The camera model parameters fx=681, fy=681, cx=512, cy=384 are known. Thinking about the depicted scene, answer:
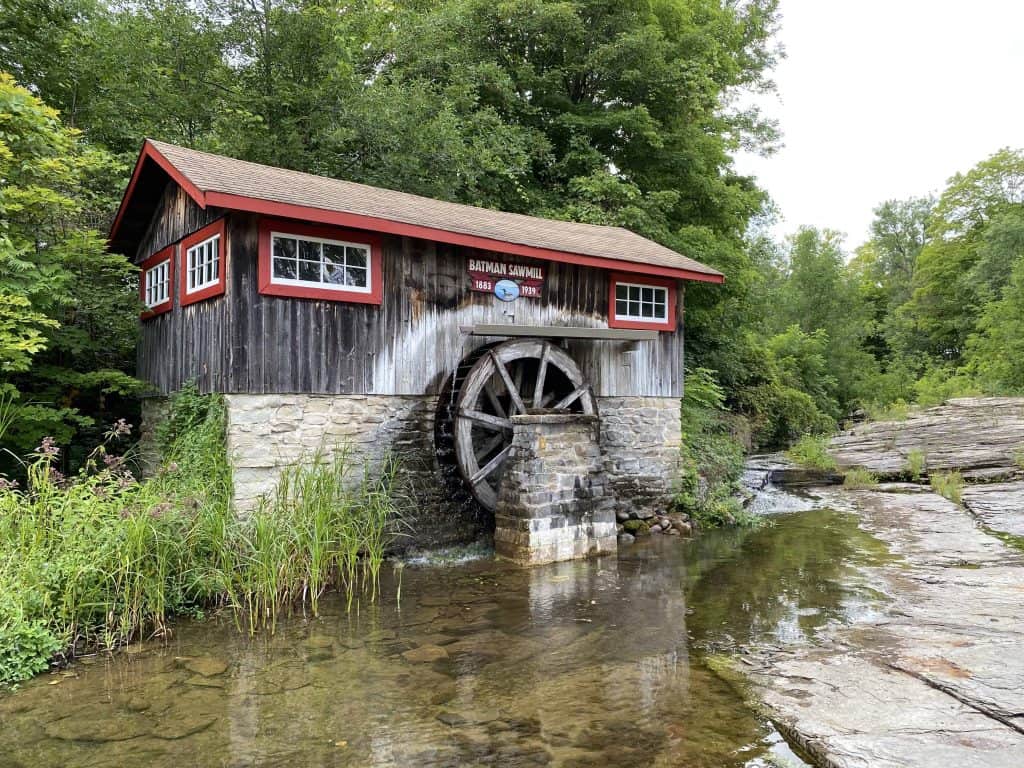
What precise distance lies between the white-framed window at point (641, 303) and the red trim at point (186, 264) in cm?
467

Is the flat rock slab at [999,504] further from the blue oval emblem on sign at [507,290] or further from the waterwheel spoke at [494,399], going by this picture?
the blue oval emblem on sign at [507,290]

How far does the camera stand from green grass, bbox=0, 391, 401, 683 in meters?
4.14

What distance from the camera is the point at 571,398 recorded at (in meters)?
7.76

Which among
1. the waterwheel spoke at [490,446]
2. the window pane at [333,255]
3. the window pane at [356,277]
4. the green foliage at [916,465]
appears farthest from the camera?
the green foliage at [916,465]

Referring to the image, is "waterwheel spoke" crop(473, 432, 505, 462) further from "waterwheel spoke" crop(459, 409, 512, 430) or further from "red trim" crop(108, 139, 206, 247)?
"red trim" crop(108, 139, 206, 247)

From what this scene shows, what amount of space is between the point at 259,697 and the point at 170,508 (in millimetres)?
1761

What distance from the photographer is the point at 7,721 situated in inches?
130

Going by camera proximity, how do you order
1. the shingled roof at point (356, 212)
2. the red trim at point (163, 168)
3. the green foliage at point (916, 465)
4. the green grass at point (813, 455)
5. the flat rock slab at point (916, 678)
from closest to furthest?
the flat rock slab at point (916, 678)
the red trim at point (163, 168)
the shingled roof at point (356, 212)
the green foliage at point (916, 465)
the green grass at point (813, 455)

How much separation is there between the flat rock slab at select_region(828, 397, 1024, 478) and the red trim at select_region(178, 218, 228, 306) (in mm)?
10993

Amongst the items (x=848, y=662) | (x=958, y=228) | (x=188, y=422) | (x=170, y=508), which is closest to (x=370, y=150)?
(x=188, y=422)

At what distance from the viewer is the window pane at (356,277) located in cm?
659

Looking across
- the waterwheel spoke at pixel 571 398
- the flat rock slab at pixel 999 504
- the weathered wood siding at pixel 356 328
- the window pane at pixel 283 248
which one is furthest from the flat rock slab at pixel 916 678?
the window pane at pixel 283 248

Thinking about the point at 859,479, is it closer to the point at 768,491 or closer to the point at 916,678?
the point at 768,491

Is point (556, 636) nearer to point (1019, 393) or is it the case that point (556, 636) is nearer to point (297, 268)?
point (297, 268)
